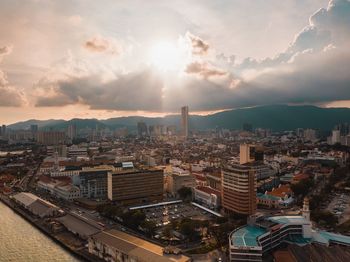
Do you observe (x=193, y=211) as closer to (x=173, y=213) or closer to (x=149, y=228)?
(x=173, y=213)

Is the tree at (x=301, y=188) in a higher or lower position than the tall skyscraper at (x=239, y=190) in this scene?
lower

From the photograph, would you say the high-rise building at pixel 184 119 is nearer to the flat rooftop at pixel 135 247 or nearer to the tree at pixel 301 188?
the tree at pixel 301 188

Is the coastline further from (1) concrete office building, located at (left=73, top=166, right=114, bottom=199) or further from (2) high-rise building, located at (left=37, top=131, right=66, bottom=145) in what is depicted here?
(2) high-rise building, located at (left=37, top=131, right=66, bottom=145)

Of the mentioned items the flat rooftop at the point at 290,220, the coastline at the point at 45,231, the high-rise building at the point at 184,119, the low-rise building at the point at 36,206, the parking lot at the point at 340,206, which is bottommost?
the coastline at the point at 45,231

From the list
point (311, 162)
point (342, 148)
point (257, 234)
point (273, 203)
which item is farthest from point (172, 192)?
point (342, 148)

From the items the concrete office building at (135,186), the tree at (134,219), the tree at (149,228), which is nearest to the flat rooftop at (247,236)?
the tree at (149,228)

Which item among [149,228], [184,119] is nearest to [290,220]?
[149,228]
